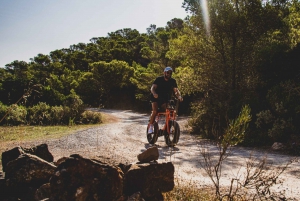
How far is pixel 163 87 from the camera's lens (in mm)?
8422

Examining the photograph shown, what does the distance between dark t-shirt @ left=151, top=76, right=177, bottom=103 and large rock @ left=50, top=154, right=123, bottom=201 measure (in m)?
5.29

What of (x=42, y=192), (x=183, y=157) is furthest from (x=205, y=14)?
(x=42, y=192)

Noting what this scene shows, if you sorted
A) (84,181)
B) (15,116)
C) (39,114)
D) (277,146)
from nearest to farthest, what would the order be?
(84,181)
(277,146)
(15,116)
(39,114)

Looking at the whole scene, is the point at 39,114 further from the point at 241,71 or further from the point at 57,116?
the point at 241,71

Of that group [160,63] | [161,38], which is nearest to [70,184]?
[160,63]

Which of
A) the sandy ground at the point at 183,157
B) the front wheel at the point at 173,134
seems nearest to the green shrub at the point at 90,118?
the sandy ground at the point at 183,157

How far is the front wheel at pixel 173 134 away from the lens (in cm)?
818

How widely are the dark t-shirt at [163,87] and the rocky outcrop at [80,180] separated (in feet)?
14.6

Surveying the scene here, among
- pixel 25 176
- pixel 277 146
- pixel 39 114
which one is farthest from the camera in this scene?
pixel 39 114

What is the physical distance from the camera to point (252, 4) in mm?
13984

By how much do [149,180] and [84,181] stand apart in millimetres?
1069

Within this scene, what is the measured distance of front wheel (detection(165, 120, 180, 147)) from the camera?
26.9 feet

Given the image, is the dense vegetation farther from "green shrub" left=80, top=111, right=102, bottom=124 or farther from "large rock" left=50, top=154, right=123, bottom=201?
"large rock" left=50, top=154, right=123, bottom=201

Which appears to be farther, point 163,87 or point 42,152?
point 163,87
